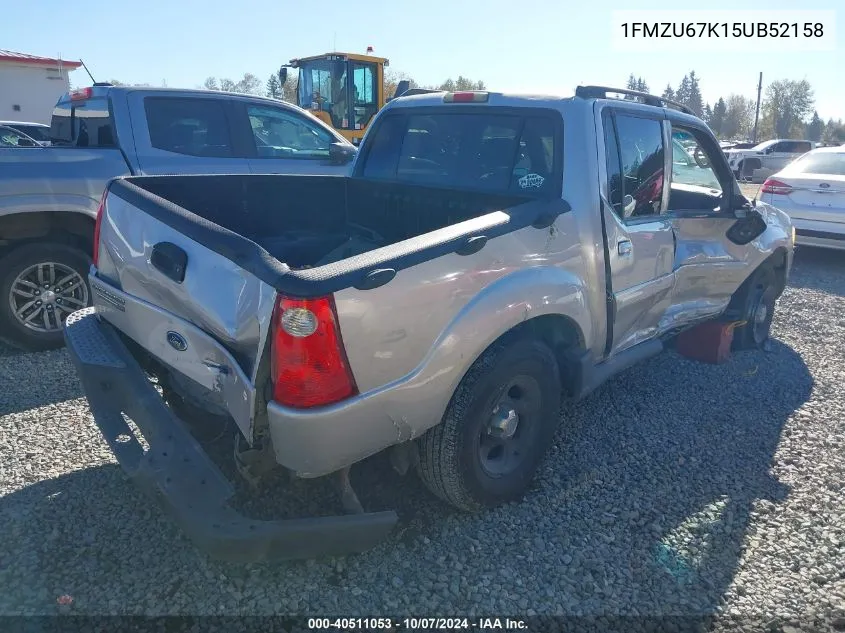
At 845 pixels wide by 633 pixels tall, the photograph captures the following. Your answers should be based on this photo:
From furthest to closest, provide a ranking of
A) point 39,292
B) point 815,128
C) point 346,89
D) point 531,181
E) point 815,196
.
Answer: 1. point 815,128
2. point 346,89
3. point 815,196
4. point 39,292
5. point 531,181

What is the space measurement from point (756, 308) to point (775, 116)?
255 feet

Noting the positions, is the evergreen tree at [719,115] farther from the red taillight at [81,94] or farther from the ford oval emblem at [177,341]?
the ford oval emblem at [177,341]

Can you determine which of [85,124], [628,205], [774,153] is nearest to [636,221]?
[628,205]

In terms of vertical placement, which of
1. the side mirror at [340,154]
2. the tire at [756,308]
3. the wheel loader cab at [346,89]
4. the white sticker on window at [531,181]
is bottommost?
the tire at [756,308]

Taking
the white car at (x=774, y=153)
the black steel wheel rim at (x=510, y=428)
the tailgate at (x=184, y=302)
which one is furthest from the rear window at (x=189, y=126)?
the white car at (x=774, y=153)

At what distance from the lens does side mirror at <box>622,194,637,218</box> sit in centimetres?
345

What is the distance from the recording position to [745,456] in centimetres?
366

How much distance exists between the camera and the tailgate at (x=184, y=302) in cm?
217

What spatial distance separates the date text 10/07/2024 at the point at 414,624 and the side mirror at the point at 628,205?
2144 mm

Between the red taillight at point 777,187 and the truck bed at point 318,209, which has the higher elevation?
the truck bed at point 318,209

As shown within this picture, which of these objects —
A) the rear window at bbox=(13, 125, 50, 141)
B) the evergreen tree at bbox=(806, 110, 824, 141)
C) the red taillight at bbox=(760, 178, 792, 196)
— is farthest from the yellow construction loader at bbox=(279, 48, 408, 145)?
the evergreen tree at bbox=(806, 110, 824, 141)

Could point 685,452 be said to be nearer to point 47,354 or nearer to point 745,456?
point 745,456

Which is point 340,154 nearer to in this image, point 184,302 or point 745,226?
point 745,226

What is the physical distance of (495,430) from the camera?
9.48ft
